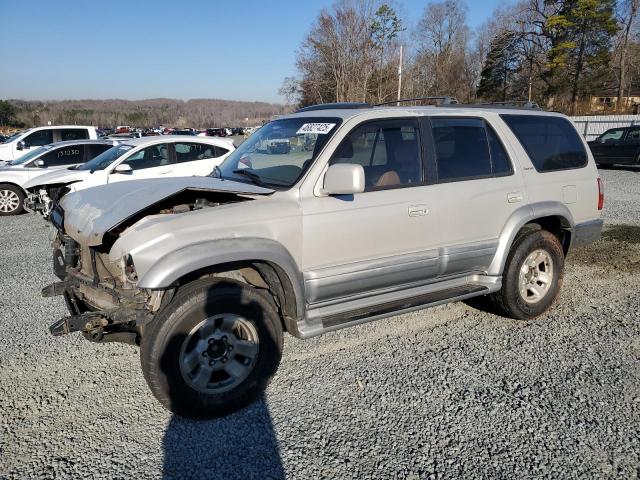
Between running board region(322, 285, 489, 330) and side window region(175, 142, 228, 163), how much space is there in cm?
746

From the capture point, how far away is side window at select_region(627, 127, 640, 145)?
1656cm

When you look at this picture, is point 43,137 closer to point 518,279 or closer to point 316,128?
point 316,128

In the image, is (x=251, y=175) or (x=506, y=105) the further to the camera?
(x=506, y=105)

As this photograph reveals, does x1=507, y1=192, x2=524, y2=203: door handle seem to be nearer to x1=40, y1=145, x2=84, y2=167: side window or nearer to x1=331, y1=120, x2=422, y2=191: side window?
x1=331, y1=120, x2=422, y2=191: side window

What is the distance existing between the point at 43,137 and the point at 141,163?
7.21m

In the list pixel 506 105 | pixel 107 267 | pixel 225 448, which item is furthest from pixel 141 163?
pixel 225 448

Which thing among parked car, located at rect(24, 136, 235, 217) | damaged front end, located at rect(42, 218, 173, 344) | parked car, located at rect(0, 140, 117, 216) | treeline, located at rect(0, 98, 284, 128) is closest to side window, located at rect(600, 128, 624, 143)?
parked car, located at rect(24, 136, 235, 217)

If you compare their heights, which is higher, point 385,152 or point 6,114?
point 6,114

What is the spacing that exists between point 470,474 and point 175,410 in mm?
1771

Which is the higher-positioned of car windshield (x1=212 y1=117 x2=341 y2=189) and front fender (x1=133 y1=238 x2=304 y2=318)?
car windshield (x1=212 y1=117 x2=341 y2=189)

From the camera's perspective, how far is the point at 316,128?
12.3 feet

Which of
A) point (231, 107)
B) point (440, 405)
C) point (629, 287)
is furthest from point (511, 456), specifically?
point (231, 107)

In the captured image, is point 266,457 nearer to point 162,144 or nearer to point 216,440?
point 216,440

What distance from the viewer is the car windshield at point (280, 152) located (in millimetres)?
3541
